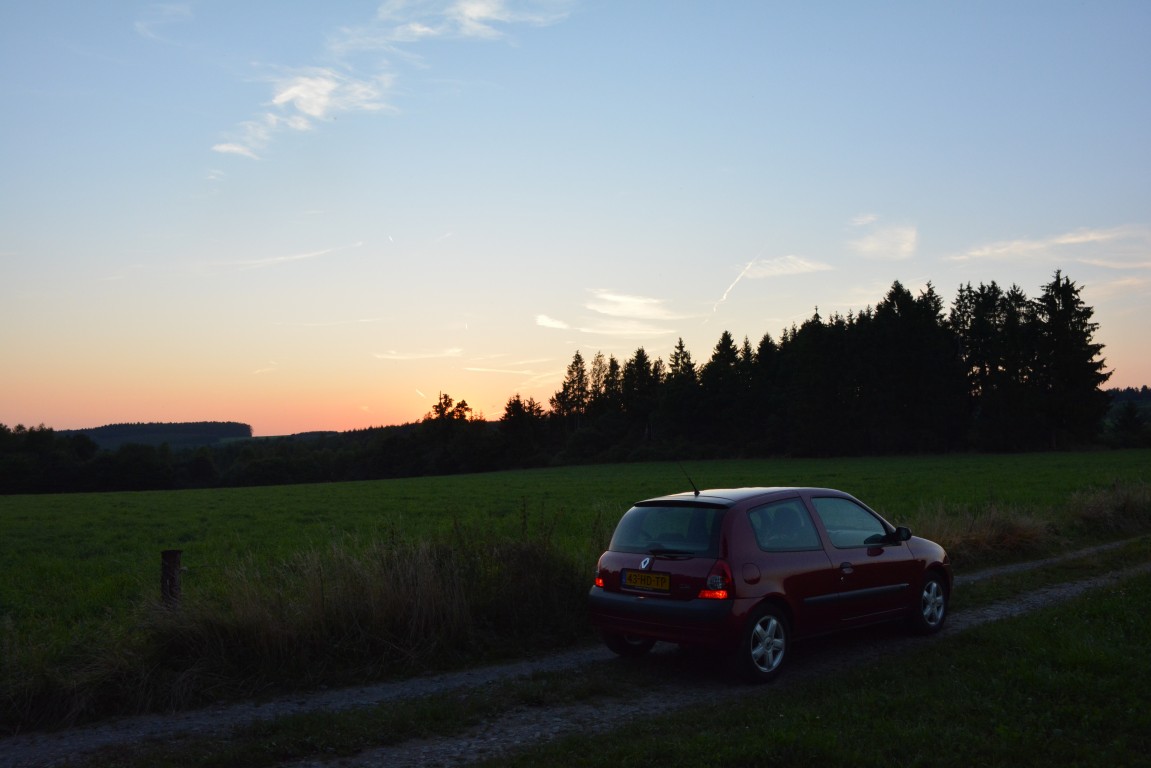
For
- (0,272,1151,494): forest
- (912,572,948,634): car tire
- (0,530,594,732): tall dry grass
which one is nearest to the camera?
(0,530,594,732): tall dry grass

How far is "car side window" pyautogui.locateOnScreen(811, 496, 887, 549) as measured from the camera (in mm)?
8562

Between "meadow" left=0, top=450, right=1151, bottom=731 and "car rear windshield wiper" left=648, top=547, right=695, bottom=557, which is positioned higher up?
"car rear windshield wiper" left=648, top=547, right=695, bottom=557

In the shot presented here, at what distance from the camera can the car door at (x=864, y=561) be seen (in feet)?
27.4

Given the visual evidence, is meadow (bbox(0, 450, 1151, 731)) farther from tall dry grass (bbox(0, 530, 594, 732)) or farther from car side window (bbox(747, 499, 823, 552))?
car side window (bbox(747, 499, 823, 552))

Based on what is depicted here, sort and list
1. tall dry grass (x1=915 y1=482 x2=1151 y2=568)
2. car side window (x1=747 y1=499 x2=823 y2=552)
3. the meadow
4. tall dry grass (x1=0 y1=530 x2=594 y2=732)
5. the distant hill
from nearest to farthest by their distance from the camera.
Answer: tall dry grass (x1=0 y1=530 x2=594 y2=732) → the meadow → car side window (x1=747 y1=499 x2=823 y2=552) → tall dry grass (x1=915 y1=482 x2=1151 y2=568) → the distant hill

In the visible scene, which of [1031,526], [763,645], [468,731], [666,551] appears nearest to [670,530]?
[666,551]

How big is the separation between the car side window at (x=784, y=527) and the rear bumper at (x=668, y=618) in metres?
0.86

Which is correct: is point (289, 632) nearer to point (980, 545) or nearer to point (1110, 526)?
point (980, 545)

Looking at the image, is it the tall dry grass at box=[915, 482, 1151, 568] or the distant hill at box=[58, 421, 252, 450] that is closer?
the tall dry grass at box=[915, 482, 1151, 568]

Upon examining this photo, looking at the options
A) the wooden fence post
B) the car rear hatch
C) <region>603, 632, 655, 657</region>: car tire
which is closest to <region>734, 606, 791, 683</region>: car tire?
the car rear hatch

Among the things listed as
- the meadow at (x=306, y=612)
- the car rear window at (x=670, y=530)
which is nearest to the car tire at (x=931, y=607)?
the meadow at (x=306, y=612)

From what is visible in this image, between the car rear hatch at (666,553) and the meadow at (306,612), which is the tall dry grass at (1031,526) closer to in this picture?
the meadow at (306,612)

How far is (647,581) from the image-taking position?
7723mm

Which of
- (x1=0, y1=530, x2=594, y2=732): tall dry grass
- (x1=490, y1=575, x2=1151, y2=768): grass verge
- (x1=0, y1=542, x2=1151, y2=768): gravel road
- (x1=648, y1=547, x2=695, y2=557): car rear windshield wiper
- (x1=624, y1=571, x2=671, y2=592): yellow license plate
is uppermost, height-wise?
(x1=648, y1=547, x2=695, y2=557): car rear windshield wiper
